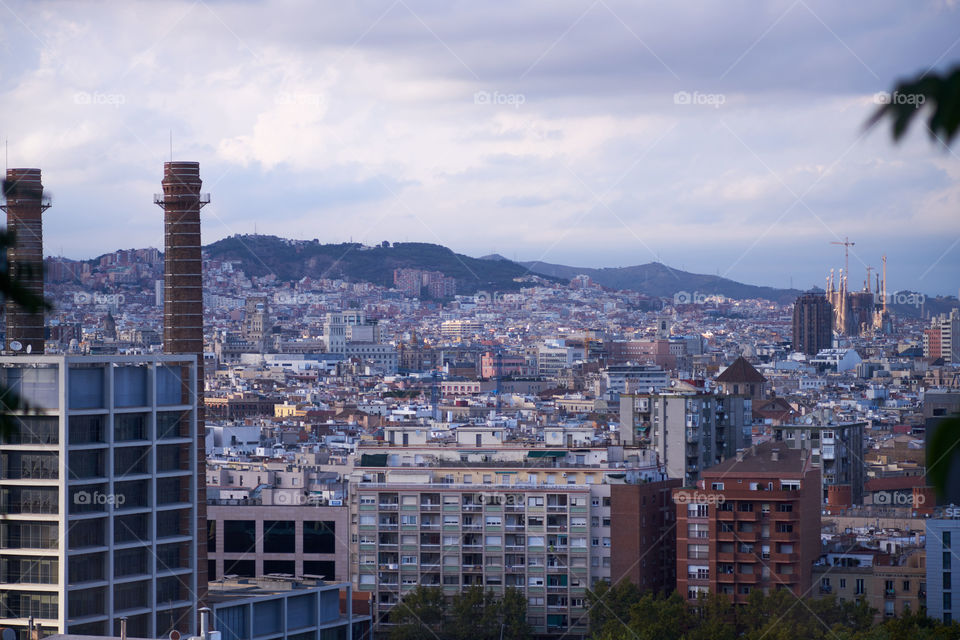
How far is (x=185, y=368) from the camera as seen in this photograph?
2081cm

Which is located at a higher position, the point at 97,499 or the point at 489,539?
the point at 97,499

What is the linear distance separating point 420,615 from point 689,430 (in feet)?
41.1

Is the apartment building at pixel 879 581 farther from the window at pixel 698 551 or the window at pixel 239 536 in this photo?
the window at pixel 239 536

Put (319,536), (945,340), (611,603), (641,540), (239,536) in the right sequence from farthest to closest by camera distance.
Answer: (945,340)
(239,536)
(319,536)
(641,540)
(611,603)

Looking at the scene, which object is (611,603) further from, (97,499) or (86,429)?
(86,429)

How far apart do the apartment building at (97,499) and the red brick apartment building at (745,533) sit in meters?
10.7

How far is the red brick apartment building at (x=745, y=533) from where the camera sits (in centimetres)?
2741

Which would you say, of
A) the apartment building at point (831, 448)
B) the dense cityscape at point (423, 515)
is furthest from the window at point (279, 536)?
the apartment building at point (831, 448)

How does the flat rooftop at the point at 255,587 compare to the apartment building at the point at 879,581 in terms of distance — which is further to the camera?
the apartment building at the point at 879,581

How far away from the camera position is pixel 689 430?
125 feet

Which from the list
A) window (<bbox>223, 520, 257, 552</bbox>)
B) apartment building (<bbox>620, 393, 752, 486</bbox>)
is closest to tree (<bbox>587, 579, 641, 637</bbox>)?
window (<bbox>223, 520, 257, 552</bbox>)

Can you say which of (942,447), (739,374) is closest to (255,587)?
(942,447)

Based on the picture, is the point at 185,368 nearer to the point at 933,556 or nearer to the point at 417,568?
the point at 417,568

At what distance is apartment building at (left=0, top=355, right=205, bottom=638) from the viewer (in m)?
18.1
